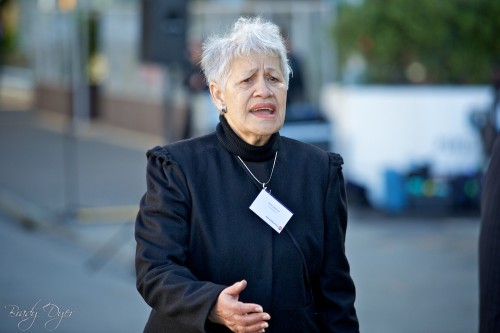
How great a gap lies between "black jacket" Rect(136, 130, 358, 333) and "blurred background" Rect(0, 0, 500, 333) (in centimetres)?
159

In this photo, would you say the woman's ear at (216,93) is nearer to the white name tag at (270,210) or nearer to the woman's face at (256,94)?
the woman's face at (256,94)

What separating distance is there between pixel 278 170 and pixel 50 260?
22.0ft

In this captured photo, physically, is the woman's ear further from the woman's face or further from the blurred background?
the blurred background

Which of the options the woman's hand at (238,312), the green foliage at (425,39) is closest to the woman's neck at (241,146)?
the woman's hand at (238,312)

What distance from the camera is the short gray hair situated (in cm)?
290

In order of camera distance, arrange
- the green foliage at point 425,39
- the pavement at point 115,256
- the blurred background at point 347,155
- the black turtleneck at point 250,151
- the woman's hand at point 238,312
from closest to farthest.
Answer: the woman's hand at point 238,312 → the black turtleneck at point 250,151 → the pavement at point 115,256 → the blurred background at point 347,155 → the green foliage at point 425,39

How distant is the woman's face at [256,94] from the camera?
9.53 feet

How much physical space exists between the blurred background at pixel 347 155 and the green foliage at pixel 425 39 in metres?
0.02

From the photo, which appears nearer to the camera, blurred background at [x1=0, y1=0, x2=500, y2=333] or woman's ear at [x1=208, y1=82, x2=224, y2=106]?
woman's ear at [x1=208, y1=82, x2=224, y2=106]

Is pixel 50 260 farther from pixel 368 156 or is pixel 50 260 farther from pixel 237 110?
pixel 237 110

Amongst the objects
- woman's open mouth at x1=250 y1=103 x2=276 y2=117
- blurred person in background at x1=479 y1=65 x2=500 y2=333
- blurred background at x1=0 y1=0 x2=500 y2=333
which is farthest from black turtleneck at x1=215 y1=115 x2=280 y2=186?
blurred background at x1=0 y1=0 x2=500 y2=333

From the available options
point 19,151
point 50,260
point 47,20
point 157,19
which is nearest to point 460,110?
point 157,19

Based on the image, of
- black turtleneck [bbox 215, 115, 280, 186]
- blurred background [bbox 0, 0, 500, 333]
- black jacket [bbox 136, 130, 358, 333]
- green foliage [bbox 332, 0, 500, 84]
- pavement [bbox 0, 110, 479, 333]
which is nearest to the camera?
black jacket [bbox 136, 130, 358, 333]

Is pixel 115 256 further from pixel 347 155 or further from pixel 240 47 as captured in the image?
pixel 240 47
